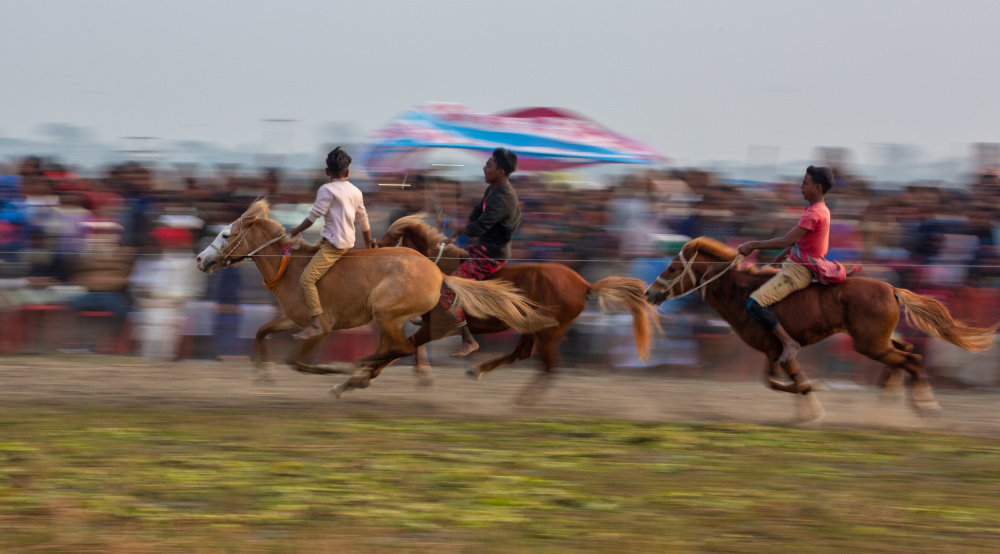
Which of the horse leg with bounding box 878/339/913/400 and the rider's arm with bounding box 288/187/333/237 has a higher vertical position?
the rider's arm with bounding box 288/187/333/237

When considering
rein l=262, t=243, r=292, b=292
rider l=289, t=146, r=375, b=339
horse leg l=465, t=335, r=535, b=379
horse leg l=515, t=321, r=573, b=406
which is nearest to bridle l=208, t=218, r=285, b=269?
rein l=262, t=243, r=292, b=292

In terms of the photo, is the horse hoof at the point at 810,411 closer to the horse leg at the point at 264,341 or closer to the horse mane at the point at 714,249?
the horse mane at the point at 714,249

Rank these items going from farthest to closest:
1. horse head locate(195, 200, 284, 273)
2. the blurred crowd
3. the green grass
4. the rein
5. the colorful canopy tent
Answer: the colorful canopy tent < the blurred crowd < horse head locate(195, 200, 284, 273) < the rein < the green grass

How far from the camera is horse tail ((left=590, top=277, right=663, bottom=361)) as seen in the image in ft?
26.3

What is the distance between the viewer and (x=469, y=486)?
545 centimetres

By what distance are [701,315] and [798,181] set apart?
2306mm

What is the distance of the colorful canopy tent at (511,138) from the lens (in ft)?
40.0

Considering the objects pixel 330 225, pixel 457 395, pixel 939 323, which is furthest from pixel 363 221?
pixel 939 323

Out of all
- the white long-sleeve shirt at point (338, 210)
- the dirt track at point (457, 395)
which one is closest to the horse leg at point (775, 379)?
the dirt track at point (457, 395)

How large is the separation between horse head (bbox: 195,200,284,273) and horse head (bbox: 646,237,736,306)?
10.1ft

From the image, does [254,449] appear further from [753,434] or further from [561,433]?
[753,434]

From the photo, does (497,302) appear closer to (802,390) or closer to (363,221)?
(363,221)

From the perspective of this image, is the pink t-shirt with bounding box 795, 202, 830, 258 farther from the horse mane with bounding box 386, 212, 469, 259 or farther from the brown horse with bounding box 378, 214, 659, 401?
the horse mane with bounding box 386, 212, 469, 259

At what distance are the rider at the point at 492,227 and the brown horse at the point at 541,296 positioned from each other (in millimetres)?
97
